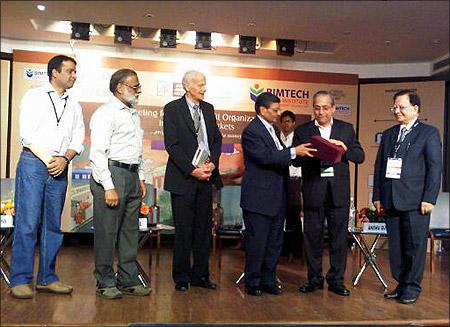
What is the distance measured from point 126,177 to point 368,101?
14.5 feet

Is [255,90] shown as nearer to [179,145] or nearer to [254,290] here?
[179,145]

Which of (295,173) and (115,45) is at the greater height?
(115,45)

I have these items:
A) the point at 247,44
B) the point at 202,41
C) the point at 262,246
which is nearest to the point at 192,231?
the point at 262,246

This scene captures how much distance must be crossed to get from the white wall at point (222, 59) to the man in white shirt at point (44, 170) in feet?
9.84

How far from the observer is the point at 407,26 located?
17.3 feet

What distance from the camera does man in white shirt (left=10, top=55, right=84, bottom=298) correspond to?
3463 millimetres

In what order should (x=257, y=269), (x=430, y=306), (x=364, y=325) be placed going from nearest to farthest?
(x=364, y=325) < (x=430, y=306) < (x=257, y=269)

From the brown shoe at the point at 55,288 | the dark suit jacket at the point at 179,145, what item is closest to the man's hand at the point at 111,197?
the dark suit jacket at the point at 179,145

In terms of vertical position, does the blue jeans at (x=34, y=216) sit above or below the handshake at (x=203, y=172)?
below

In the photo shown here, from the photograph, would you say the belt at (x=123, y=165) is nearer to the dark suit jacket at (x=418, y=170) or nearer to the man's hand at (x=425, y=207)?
the dark suit jacket at (x=418, y=170)

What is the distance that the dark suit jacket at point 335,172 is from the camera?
151 inches

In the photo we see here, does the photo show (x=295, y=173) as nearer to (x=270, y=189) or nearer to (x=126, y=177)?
(x=270, y=189)

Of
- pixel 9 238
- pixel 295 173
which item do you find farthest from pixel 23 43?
pixel 295 173

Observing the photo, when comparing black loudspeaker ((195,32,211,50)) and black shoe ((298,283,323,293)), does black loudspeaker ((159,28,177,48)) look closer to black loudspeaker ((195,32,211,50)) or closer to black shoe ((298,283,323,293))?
black loudspeaker ((195,32,211,50))
